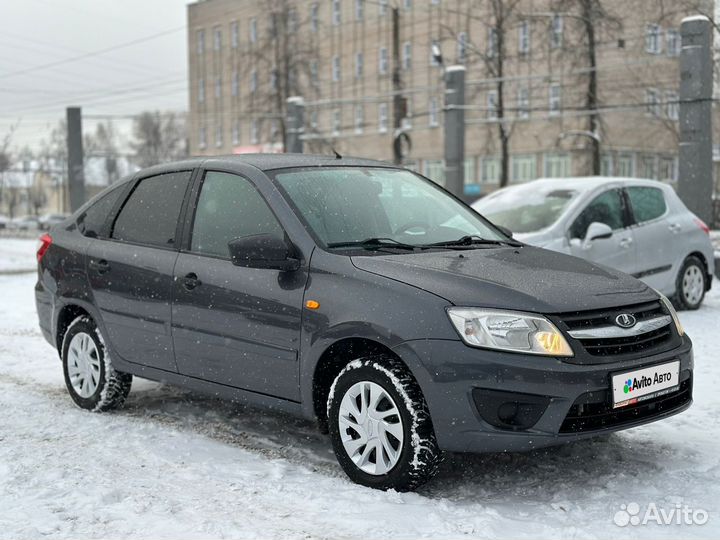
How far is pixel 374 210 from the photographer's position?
5.06 m

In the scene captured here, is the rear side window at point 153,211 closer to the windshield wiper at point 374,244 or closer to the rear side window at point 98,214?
the rear side window at point 98,214

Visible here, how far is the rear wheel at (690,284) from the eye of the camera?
10.3 metres

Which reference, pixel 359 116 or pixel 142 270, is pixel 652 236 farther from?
pixel 359 116

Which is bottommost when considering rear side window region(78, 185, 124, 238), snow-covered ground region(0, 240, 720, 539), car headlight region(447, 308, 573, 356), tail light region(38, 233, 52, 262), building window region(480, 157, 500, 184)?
snow-covered ground region(0, 240, 720, 539)

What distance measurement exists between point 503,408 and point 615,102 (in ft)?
134

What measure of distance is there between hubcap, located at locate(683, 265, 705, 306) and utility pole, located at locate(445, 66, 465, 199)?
7.55 metres

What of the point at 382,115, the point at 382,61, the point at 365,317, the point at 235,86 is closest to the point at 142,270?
the point at 365,317

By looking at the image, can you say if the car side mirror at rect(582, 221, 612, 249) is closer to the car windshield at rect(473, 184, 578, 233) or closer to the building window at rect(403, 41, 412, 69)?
the car windshield at rect(473, 184, 578, 233)

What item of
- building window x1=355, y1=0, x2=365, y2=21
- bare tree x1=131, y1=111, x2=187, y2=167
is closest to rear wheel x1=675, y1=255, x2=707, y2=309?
building window x1=355, y1=0, x2=365, y2=21

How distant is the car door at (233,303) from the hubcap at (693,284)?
22.1 feet

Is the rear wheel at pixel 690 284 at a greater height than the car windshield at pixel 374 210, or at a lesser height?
lesser

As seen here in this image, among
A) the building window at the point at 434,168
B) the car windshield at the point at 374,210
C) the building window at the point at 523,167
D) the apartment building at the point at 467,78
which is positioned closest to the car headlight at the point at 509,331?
the car windshield at the point at 374,210

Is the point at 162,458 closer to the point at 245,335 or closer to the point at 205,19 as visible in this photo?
the point at 245,335

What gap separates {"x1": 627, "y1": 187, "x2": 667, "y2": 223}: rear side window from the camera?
33.0 ft
